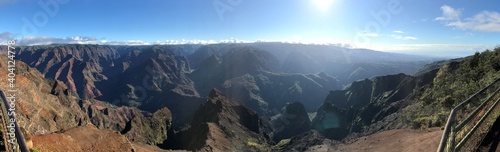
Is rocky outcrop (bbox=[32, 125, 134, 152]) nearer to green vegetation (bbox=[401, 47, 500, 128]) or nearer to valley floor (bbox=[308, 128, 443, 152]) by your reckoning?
valley floor (bbox=[308, 128, 443, 152])

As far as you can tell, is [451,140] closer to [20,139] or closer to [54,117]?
[20,139]

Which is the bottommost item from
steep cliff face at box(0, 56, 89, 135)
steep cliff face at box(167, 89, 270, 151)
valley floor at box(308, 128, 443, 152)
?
steep cliff face at box(167, 89, 270, 151)

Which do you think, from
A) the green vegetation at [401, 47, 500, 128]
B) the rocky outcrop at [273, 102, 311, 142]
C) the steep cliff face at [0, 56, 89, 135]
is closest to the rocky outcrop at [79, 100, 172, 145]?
the steep cliff face at [0, 56, 89, 135]

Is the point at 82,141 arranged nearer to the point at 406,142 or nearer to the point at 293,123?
the point at 406,142

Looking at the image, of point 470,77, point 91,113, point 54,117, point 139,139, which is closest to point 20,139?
point 470,77

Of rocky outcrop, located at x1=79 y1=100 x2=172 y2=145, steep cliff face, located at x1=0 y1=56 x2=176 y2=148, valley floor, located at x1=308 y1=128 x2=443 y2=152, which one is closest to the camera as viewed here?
valley floor, located at x1=308 y1=128 x2=443 y2=152

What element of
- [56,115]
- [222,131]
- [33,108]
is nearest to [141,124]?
[56,115]

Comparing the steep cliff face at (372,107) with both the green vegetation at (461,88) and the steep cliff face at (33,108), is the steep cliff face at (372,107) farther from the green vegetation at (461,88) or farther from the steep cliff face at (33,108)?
the steep cliff face at (33,108)

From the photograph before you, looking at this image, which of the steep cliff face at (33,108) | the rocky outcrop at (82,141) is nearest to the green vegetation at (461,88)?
the rocky outcrop at (82,141)
